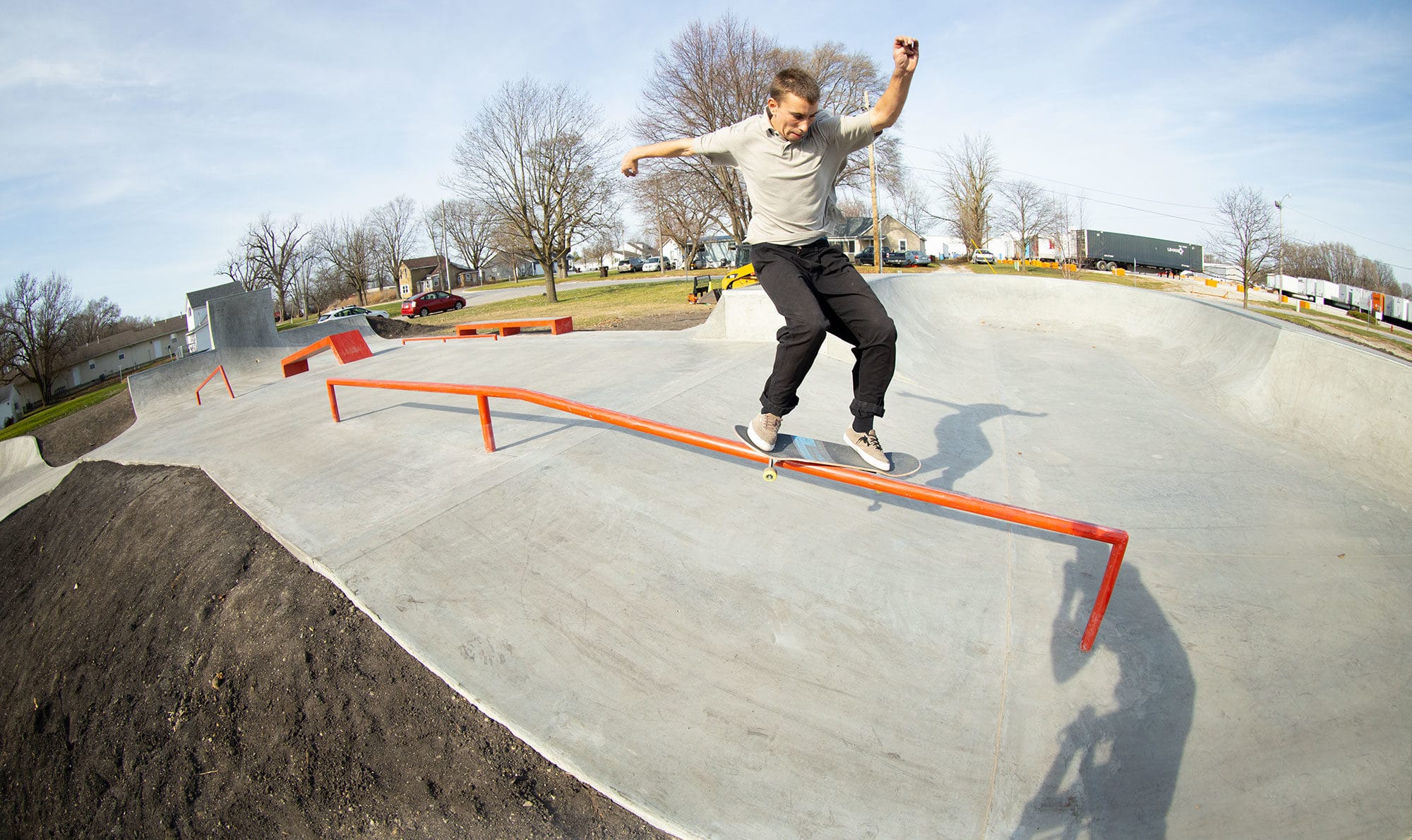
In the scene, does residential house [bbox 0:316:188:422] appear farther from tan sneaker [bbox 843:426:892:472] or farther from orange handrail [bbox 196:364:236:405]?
tan sneaker [bbox 843:426:892:472]

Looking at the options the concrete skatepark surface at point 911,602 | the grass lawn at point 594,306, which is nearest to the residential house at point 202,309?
the grass lawn at point 594,306

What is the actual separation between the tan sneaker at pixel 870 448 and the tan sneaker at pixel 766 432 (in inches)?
18.0

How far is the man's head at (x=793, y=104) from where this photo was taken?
11.6 ft

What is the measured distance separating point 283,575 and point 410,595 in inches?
36.8

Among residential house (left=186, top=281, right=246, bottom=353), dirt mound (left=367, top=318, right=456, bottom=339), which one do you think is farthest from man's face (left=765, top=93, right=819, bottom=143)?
dirt mound (left=367, top=318, right=456, bottom=339)

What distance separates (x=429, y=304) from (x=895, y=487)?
39.3 meters

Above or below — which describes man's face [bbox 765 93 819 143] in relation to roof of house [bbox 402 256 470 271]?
below

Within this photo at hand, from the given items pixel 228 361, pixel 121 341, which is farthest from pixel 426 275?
pixel 228 361

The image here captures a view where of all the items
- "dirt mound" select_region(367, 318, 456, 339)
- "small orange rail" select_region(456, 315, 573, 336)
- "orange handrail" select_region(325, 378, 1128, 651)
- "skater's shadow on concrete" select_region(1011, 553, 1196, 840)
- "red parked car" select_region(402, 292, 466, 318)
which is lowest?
"skater's shadow on concrete" select_region(1011, 553, 1196, 840)

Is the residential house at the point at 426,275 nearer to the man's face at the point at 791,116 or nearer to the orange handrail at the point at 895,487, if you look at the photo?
the orange handrail at the point at 895,487

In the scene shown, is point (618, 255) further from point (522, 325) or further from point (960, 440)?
point (960, 440)

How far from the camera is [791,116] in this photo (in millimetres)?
3562

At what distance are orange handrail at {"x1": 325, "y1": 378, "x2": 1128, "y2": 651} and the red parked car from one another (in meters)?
35.9

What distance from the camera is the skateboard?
3719 millimetres
